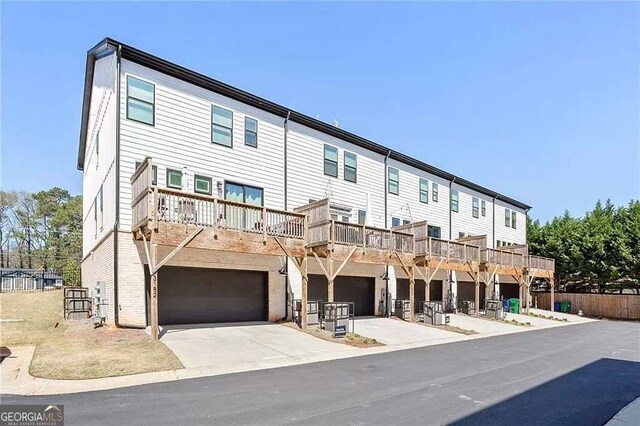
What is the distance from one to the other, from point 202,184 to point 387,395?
10.9m

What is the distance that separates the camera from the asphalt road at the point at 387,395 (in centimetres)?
622

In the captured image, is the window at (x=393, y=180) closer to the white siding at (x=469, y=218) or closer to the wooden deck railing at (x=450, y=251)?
the wooden deck railing at (x=450, y=251)

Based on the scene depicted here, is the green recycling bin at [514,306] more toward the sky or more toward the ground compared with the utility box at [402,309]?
more toward the ground

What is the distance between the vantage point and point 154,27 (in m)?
13.7

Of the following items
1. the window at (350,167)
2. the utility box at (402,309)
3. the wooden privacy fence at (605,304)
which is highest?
the window at (350,167)

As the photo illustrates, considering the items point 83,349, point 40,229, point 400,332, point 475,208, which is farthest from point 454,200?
point 40,229

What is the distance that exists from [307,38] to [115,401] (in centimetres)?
1396

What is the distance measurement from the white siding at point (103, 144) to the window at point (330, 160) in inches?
372

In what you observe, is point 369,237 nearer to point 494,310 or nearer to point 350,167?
point 350,167

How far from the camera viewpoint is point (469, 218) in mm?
30422

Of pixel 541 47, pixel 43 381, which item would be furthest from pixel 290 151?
pixel 43 381

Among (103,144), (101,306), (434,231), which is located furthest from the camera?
(434,231)

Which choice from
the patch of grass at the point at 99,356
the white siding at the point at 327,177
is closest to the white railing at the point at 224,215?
the white siding at the point at 327,177

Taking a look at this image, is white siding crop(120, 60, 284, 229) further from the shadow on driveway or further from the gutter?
the shadow on driveway
